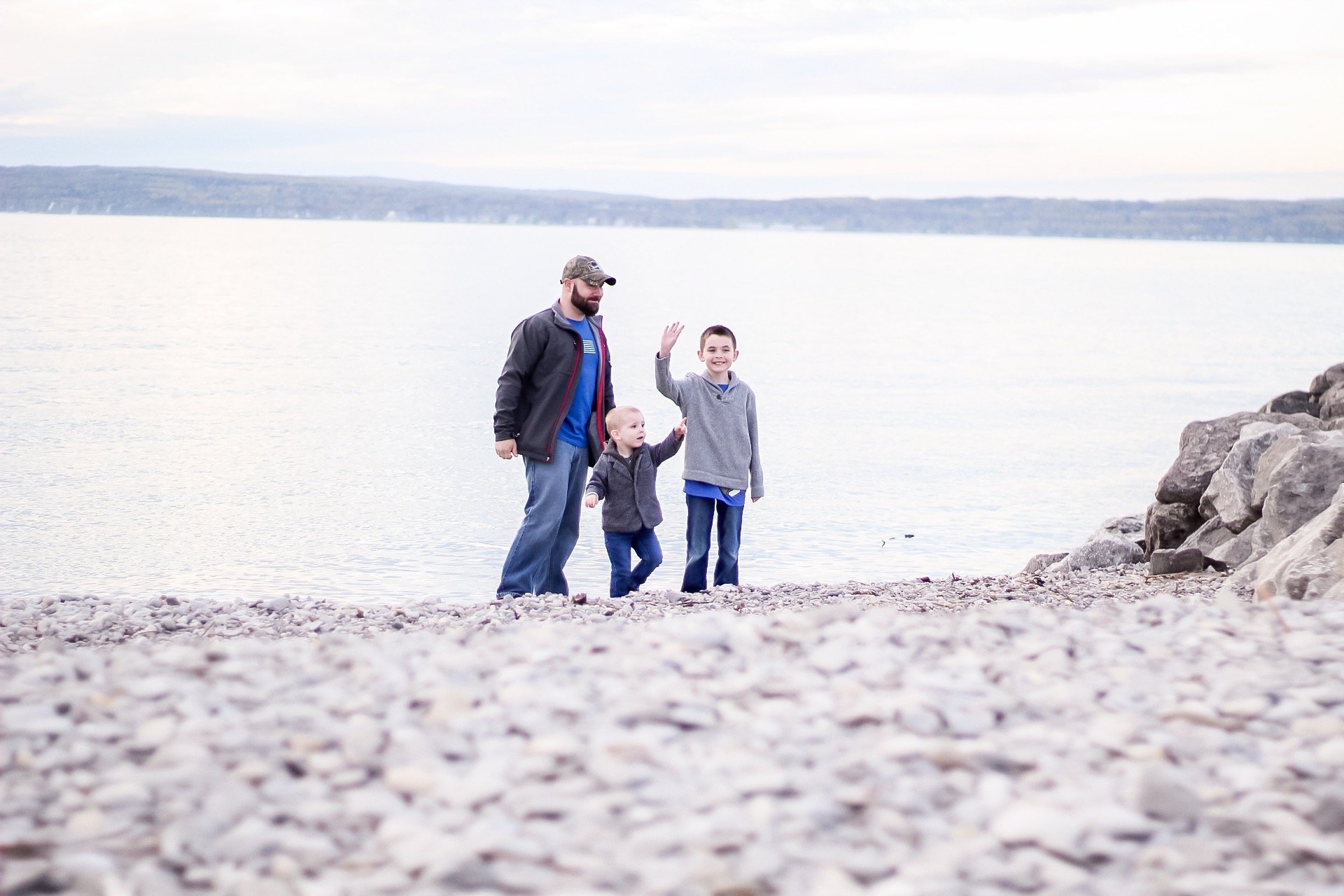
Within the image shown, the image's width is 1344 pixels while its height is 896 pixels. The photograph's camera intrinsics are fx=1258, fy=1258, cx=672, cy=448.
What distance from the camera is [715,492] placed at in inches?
343

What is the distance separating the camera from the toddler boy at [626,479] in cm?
831

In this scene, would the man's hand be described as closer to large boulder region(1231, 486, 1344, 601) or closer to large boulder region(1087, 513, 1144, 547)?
large boulder region(1231, 486, 1344, 601)

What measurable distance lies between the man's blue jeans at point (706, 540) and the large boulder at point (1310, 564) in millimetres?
3351

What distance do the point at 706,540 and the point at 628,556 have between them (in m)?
0.57

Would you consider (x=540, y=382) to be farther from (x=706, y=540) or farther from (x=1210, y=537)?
(x=1210, y=537)

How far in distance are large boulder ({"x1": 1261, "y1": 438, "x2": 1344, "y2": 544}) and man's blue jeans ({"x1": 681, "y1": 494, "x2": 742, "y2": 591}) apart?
3.57 m

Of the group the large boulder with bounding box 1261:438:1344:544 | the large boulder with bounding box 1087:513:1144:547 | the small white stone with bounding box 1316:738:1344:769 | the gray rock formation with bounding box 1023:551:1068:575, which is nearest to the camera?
the small white stone with bounding box 1316:738:1344:769

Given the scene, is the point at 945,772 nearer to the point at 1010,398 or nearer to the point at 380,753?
the point at 380,753

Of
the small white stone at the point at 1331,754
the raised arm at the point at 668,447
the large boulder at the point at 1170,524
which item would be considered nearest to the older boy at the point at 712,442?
the raised arm at the point at 668,447

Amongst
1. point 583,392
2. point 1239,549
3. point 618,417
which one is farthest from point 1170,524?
point 583,392

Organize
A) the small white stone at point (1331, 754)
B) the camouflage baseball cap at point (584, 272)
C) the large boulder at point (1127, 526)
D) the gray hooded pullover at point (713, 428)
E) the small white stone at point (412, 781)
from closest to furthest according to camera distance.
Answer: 1. the small white stone at point (412, 781)
2. the small white stone at point (1331, 754)
3. the camouflage baseball cap at point (584, 272)
4. the gray hooded pullover at point (713, 428)
5. the large boulder at point (1127, 526)

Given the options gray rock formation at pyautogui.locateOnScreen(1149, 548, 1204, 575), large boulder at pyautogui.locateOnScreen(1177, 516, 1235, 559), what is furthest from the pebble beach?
large boulder at pyautogui.locateOnScreen(1177, 516, 1235, 559)

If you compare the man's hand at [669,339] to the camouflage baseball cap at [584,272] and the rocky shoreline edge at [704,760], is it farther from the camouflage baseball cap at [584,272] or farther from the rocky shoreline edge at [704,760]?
the rocky shoreline edge at [704,760]

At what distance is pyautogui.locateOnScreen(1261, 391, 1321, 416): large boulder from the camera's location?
13453mm
